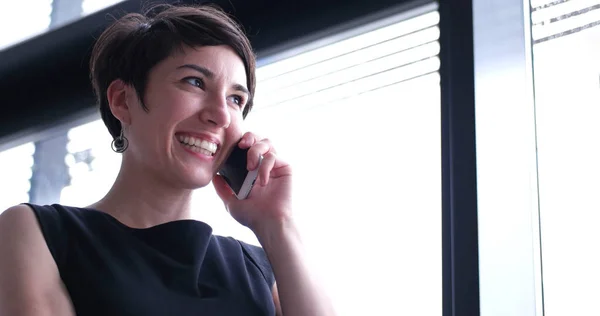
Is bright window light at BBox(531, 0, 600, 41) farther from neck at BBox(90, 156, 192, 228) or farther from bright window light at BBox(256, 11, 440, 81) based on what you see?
neck at BBox(90, 156, 192, 228)

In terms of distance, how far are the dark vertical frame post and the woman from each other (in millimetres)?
294

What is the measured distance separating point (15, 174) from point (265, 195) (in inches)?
48.5

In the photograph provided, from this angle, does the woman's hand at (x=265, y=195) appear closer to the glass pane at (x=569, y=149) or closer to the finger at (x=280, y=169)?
the finger at (x=280, y=169)

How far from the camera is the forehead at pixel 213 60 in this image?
1.62 meters

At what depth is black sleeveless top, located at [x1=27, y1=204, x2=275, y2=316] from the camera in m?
1.44

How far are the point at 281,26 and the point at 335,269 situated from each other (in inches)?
26.8

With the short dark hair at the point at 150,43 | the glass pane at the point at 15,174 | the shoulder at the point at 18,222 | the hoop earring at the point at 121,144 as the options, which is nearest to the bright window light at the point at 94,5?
the glass pane at the point at 15,174

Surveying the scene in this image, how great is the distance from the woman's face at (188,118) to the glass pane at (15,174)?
106cm

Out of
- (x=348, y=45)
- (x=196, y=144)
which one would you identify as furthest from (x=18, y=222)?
(x=348, y=45)

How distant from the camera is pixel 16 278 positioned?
1.38 metres

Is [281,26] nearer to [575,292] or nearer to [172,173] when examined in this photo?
[172,173]

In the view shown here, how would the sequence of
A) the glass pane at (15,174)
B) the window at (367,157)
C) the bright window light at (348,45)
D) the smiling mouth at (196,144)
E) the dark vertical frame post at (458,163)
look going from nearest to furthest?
1. the smiling mouth at (196,144)
2. the dark vertical frame post at (458,163)
3. the window at (367,157)
4. the bright window light at (348,45)
5. the glass pane at (15,174)

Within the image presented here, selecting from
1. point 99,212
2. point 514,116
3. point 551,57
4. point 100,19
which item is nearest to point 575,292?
point 514,116

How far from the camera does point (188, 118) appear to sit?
5.14 ft
